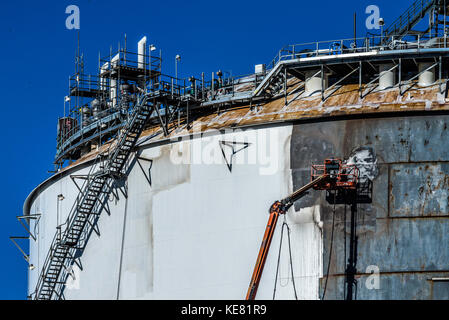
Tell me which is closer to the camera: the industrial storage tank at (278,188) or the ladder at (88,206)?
the industrial storage tank at (278,188)

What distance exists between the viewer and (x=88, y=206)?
51625 millimetres

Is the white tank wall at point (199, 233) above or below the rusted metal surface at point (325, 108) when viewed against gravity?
below

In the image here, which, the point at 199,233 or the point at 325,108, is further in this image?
the point at 199,233

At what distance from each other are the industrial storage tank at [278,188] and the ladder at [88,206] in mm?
107

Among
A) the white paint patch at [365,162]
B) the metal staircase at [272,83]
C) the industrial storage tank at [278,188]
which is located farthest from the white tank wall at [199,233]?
the metal staircase at [272,83]

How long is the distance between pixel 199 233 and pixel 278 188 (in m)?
4.45

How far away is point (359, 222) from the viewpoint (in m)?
42.9

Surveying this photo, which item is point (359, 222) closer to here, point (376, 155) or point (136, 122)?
point (376, 155)

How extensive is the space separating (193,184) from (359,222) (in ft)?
28.0

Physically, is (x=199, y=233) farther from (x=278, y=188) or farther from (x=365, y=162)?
(x=365, y=162)

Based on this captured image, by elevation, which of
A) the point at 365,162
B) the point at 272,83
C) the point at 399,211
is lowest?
the point at 399,211

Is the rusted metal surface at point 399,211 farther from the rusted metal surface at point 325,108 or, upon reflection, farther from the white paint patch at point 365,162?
the rusted metal surface at point 325,108

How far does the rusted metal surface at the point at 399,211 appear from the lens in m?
42.0

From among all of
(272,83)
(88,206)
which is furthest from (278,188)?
(88,206)
